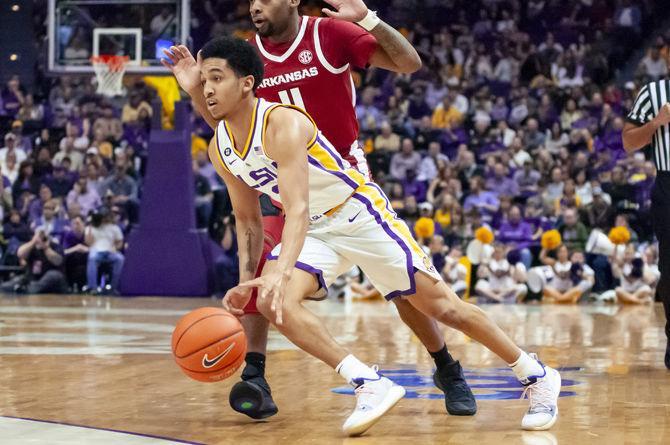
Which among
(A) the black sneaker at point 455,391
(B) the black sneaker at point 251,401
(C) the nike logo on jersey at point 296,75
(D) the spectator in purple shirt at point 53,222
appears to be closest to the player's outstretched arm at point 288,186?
(B) the black sneaker at point 251,401

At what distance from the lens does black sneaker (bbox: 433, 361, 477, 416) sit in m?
5.33

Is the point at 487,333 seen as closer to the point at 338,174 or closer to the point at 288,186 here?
the point at 338,174

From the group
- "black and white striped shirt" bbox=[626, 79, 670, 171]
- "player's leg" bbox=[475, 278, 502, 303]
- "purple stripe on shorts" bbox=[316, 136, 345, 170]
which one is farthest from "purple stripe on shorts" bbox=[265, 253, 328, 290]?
"player's leg" bbox=[475, 278, 502, 303]

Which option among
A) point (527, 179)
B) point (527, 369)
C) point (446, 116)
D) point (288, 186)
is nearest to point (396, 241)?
point (288, 186)

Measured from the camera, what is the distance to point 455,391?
543 centimetres

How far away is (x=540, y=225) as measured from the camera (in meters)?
16.8

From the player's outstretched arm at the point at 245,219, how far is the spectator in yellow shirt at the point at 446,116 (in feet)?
Result: 48.7

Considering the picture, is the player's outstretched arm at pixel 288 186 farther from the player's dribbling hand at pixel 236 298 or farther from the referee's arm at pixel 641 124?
the referee's arm at pixel 641 124

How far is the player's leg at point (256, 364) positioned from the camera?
511 cm

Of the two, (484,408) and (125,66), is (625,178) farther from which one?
(484,408)

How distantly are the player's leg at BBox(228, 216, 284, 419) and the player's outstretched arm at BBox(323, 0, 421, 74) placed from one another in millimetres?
956

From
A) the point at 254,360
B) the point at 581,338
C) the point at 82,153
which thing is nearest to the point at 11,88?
the point at 82,153

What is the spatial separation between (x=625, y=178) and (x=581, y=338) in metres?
7.90

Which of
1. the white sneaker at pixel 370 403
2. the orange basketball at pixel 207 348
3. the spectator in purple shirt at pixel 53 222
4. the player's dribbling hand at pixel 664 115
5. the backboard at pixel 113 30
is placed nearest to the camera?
the white sneaker at pixel 370 403
